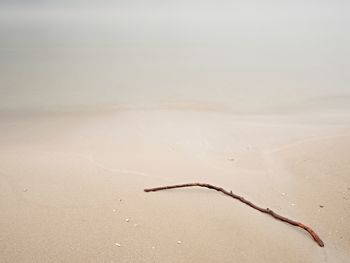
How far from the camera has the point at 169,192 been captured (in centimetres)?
277

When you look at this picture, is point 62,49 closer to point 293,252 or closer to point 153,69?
point 153,69

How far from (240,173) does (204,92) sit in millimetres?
2975

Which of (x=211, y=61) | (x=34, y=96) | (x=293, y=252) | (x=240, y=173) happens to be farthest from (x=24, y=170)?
(x=211, y=61)

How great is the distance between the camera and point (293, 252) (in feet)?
7.09

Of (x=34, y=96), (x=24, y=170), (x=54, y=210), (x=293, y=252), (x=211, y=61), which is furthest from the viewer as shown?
(x=211, y=61)

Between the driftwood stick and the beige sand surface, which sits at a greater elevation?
the driftwood stick

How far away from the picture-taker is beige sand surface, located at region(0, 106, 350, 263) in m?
2.17

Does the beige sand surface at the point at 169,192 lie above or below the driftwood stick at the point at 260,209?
below

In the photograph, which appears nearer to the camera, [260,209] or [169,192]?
[260,209]

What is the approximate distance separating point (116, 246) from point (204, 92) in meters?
4.04

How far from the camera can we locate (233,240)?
225 cm

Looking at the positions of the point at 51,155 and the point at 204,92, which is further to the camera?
the point at 204,92

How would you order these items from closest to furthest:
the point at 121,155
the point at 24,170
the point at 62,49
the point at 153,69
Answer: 1. the point at 24,170
2. the point at 121,155
3. the point at 153,69
4. the point at 62,49

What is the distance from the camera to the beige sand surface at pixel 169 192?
2.17 metres
